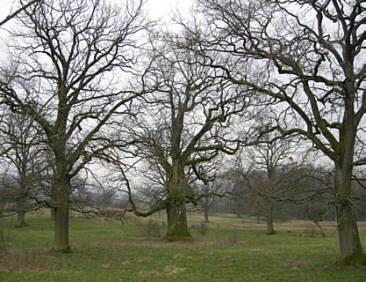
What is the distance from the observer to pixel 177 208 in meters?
23.2

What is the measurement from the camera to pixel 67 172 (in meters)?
15.3

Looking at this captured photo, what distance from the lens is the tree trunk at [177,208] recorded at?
75.4 ft

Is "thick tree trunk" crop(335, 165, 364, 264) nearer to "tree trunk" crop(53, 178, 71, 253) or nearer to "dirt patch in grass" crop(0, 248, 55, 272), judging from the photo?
"dirt patch in grass" crop(0, 248, 55, 272)

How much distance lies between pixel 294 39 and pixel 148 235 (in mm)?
21077

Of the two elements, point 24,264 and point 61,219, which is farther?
point 61,219

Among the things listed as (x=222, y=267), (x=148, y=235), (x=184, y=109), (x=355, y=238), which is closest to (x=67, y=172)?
(x=222, y=267)

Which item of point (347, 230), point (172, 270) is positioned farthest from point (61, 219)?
point (347, 230)

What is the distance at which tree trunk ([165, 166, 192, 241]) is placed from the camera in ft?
75.4

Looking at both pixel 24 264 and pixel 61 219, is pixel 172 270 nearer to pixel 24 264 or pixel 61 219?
pixel 24 264

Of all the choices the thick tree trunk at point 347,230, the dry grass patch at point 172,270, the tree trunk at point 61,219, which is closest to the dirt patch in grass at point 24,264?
the tree trunk at point 61,219

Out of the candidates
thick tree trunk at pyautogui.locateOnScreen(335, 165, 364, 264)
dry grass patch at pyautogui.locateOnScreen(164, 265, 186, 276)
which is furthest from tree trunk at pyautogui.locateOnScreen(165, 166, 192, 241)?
thick tree trunk at pyautogui.locateOnScreen(335, 165, 364, 264)

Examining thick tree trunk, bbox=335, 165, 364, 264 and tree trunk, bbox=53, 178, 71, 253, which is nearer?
thick tree trunk, bbox=335, 165, 364, 264

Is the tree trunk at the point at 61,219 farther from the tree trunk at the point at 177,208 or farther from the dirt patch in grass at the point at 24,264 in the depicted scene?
the tree trunk at the point at 177,208

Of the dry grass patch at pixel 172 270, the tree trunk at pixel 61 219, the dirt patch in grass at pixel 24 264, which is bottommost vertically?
the dry grass patch at pixel 172 270
